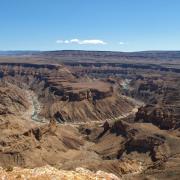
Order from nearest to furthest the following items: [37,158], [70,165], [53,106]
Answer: [70,165] < [37,158] < [53,106]

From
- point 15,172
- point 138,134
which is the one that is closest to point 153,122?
point 138,134

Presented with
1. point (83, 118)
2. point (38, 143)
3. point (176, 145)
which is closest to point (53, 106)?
point (83, 118)

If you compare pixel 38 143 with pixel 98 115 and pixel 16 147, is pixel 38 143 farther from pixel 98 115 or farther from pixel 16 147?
pixel 98 115

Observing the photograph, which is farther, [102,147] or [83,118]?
[83,118]

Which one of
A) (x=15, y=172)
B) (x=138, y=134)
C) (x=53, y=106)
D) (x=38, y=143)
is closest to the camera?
(x=15, y=172)

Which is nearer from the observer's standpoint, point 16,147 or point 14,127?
point 16,147

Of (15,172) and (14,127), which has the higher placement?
(15,172)

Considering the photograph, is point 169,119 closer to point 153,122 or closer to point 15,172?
point 153,122

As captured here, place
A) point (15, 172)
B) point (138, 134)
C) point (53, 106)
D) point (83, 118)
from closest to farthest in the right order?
1. point (15, 172)
2. point (138, 134)
3. point (83, 118)
4. point (53, 106)

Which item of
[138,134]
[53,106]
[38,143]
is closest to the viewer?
[38,143]
